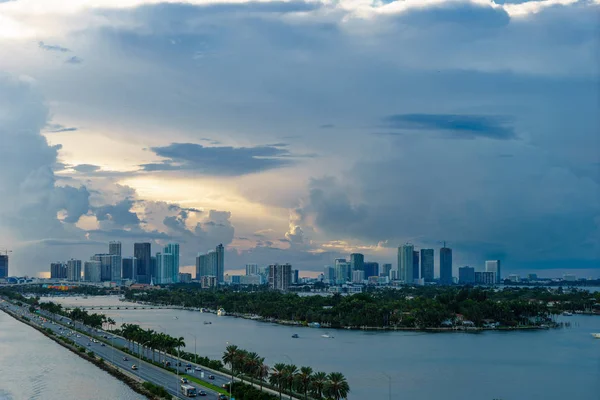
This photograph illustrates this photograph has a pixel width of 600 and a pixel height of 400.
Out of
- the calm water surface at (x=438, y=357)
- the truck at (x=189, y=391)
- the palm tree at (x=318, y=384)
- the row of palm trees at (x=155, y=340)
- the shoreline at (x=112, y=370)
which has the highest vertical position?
the palm tree at (x=318, y=384)

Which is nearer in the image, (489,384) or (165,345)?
(489,384)

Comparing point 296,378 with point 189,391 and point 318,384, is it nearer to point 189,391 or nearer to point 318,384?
point 318,384

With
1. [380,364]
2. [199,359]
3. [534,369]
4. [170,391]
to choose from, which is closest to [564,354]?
[534,369]

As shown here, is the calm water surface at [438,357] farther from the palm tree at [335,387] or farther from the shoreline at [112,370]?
the shoreline at [112,370]

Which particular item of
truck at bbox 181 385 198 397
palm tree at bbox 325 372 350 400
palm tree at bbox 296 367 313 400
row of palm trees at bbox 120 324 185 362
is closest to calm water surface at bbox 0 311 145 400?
truck at bbox 181 385 198 397

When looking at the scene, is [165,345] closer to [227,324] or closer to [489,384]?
[489,384]

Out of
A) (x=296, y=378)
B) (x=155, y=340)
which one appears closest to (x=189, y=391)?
(x=296, y=378)

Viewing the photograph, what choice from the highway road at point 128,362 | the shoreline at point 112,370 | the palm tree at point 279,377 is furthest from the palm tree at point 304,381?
the shoreline at point 112,370
